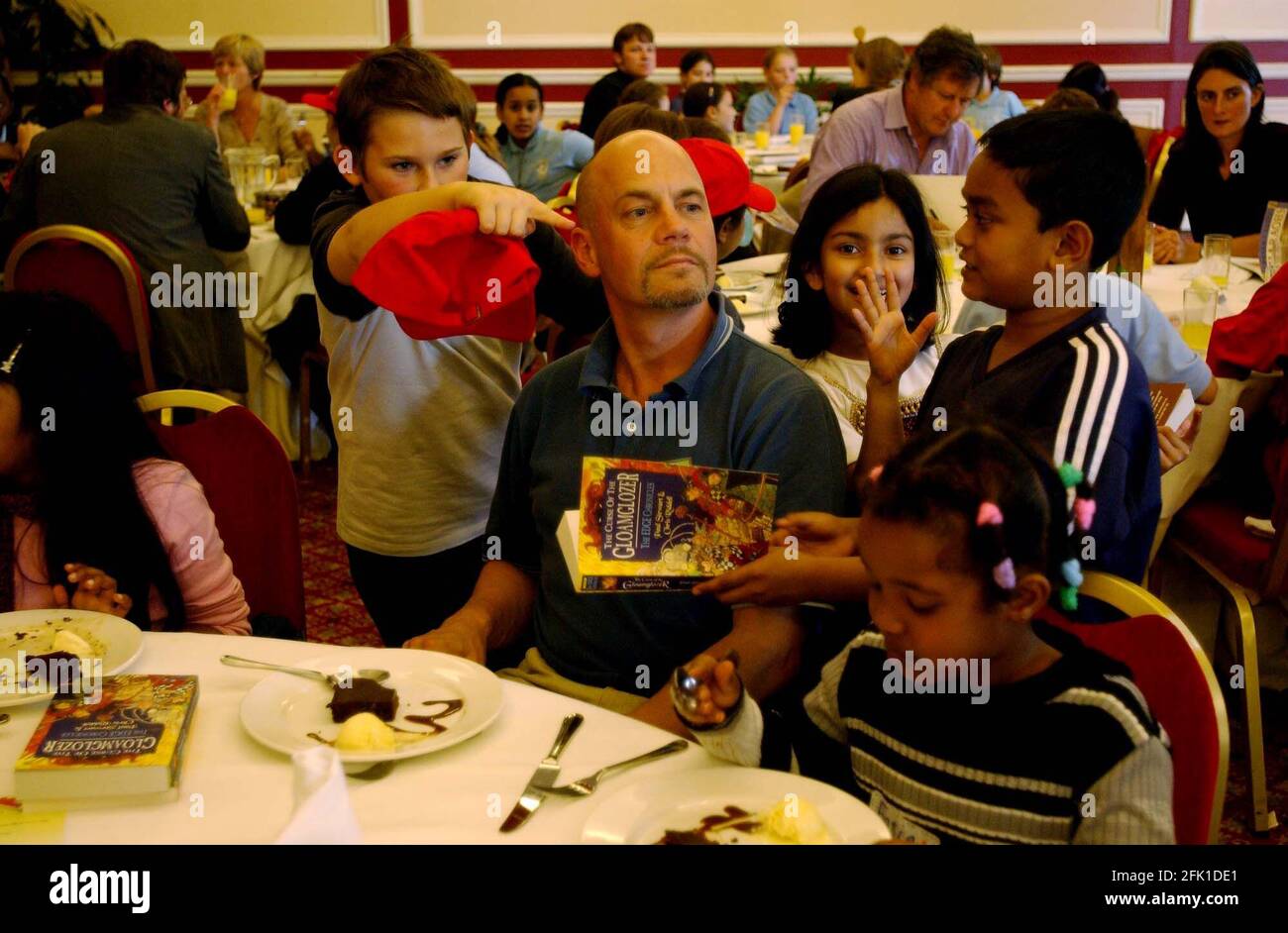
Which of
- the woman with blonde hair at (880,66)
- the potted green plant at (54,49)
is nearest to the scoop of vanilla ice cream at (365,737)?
the woman with blonde hair at (880,66)

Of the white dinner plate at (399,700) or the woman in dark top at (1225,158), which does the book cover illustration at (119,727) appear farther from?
the woman in dark top at (1225,158)

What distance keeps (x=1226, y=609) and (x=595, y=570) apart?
213cm

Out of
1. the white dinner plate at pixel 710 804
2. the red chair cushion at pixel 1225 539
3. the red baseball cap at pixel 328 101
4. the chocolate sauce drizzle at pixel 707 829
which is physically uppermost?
the red baseball cap at pixel 328 101

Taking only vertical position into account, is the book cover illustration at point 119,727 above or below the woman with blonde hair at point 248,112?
below

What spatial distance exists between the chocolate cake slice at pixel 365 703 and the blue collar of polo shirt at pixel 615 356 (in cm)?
70

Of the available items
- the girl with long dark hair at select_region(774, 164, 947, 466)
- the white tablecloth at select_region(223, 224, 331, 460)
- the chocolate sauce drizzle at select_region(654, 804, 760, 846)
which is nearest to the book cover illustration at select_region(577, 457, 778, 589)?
the chocolate sauce drizzle at select_region(654, 804, 760, 846)

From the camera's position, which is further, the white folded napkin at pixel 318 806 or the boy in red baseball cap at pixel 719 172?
the boy in red baseball cap at pixel 719 172

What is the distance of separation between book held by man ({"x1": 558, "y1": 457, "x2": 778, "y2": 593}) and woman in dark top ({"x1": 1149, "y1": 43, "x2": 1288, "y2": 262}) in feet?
10.0

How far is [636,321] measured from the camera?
2061mm

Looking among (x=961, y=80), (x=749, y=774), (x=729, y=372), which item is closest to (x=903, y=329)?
(x=729, y=372)

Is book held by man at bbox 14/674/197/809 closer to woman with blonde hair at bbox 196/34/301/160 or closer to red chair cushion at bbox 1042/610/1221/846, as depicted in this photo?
red chair cushion at bbox 1042/610/1221/846

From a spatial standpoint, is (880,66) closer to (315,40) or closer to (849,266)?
(315,40)

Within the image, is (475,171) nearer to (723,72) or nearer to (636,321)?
(636,321)

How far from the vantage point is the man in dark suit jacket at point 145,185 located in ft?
14.0
